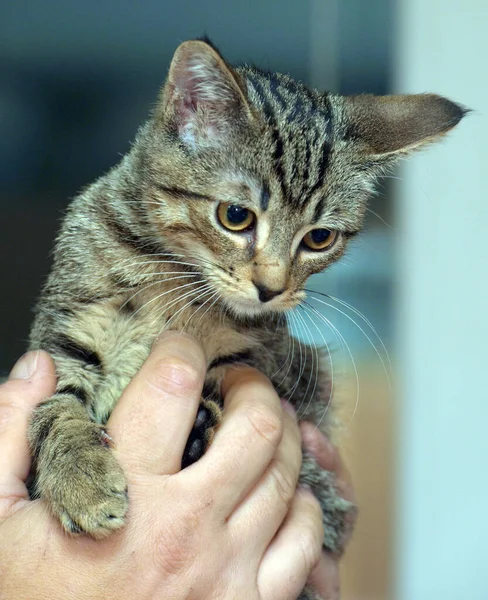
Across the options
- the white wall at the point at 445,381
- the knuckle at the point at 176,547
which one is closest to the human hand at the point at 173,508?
the knuckle at the point at 176,547

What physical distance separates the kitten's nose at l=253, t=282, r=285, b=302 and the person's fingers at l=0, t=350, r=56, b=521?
0.94 ft

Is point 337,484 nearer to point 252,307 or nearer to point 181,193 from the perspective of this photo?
point 252,307

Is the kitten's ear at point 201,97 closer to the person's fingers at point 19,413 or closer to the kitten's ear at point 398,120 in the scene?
the kitten's ear at point 398,120

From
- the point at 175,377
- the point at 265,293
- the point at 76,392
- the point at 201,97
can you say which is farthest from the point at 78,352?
→ the point at 201,97

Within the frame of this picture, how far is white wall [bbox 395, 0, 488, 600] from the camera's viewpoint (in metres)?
1.45

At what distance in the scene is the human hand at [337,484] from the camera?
3.29 feet

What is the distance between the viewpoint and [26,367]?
2.89ft

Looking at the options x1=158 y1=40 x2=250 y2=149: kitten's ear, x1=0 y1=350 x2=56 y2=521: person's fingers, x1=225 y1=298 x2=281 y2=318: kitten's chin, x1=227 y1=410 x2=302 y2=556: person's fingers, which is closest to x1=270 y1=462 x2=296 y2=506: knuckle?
x1=227 y1=410 x2=302 y2=556: person's fingers

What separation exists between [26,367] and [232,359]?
0.29 m

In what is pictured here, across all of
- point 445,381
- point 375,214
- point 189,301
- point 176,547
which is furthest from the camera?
point 445,381

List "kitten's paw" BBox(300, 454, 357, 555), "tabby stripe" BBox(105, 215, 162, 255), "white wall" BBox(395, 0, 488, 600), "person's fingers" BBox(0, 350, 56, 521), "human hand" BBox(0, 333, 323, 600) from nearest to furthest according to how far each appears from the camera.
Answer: "human hand" BBox(0, 333, 323, 600) < "person's fingers" BBox(0, 350, 56, 521) < "tabby stripe" BBox(105, 215, 162, 255) < "kitten's paw" BBox(300, 454, 357, 555) < "white wall" BBox(395, 0, 488, 600)

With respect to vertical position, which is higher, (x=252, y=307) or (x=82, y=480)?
(x=252, y=307)

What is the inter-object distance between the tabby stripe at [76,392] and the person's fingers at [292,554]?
305mm

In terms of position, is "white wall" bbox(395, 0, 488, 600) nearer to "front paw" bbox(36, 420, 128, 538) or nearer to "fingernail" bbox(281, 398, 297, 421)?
"fingernail" bbox(281, 398, 297, 421)
